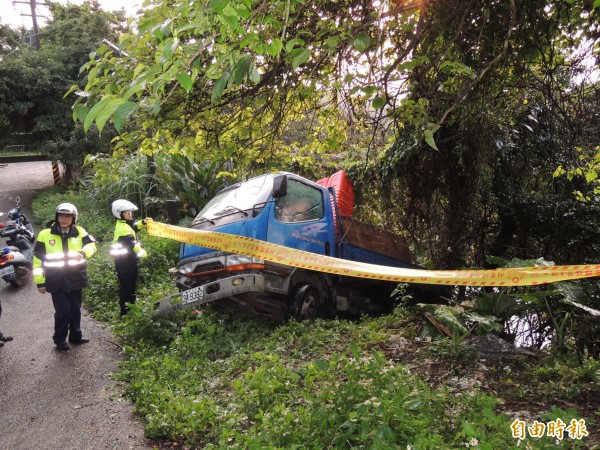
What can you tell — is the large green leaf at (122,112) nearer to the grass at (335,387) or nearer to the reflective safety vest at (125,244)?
the grass at (335,387)

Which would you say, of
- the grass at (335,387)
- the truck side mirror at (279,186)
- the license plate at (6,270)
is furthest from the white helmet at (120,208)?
the license plate at (6,270)

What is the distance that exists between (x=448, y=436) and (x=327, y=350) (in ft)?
5.98

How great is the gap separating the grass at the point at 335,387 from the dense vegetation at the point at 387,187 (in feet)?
0.06

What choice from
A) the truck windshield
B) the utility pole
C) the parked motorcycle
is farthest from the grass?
the utility pole

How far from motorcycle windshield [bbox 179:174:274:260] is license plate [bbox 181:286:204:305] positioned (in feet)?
1.47

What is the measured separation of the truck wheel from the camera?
18.1ft

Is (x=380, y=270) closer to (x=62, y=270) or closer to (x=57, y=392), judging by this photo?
(x=57, y=392)

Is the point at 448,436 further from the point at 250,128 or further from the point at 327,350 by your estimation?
the point at 250,128

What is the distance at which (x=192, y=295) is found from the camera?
5.35 metres

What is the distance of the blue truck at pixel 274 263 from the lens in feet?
17.3

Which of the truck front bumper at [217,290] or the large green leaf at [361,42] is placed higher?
the large green leaf at [361,42]

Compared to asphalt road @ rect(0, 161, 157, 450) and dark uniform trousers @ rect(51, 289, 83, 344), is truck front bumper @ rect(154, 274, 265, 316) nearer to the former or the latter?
asphalt road @ rect(0, 161, 157, 450)

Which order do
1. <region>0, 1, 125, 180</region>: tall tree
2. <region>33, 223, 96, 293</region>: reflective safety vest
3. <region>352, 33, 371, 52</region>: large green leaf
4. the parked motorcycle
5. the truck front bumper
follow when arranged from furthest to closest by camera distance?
1. <region>0, 1, 125, 180</region>: tall tree
2. the parked motorcycle
3. <region>33, 223, 96, 293</region>: reflective safety vest
4. the truck front bumper
5. <region>352, 33, 371, 52</region>: large green leaf

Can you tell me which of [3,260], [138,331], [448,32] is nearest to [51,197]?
[3,260]
